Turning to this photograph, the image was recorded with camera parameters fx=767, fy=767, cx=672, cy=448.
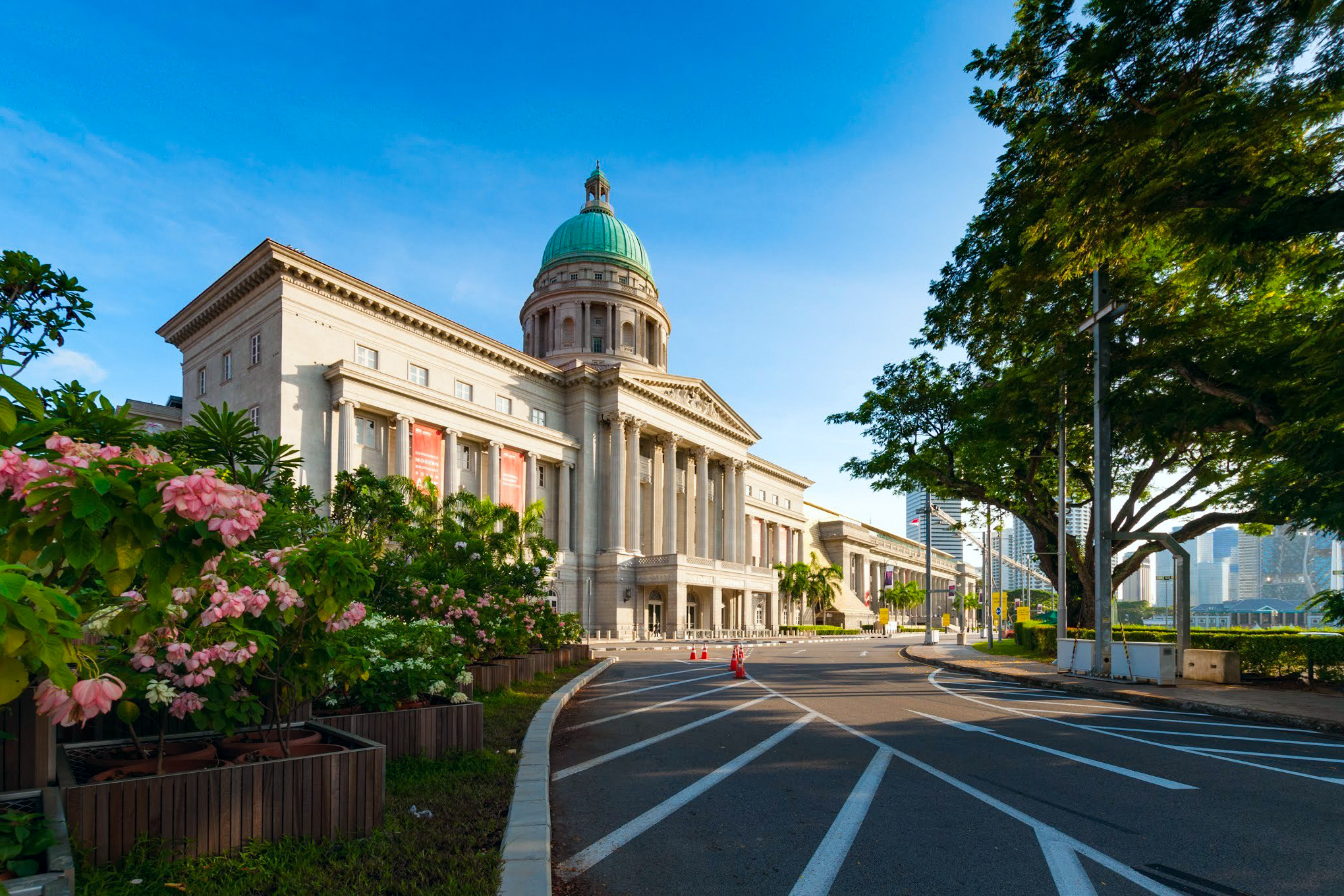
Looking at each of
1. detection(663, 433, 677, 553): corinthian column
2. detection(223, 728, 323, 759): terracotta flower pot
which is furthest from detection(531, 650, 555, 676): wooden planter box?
detection(663, 433, 677, 553): corinthian column

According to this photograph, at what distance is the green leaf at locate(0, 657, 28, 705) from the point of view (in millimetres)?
2660

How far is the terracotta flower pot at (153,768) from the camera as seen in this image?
5.63m

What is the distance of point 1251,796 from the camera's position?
790 centimetres

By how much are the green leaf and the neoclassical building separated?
126 ft

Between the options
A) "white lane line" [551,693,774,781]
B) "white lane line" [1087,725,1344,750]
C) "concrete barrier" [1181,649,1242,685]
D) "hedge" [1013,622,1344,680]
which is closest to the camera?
"white lane line" [551,693,774,781]

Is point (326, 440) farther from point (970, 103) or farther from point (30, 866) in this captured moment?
point (30, 866)

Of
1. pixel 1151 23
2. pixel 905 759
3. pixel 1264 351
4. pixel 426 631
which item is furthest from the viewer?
pixel 1264 351

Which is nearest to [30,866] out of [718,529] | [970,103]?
[970,103]

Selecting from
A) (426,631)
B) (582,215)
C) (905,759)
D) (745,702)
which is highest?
(582,215)

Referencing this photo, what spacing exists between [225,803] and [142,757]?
1.27 m

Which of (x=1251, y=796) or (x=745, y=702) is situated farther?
(x=745, y=702)

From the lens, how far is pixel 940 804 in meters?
7.49

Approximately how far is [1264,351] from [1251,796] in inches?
545

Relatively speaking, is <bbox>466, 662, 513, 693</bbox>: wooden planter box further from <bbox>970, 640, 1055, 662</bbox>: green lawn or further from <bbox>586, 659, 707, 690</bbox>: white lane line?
<bbox>970, 640, 1055, 662</bbox>: green lawn
